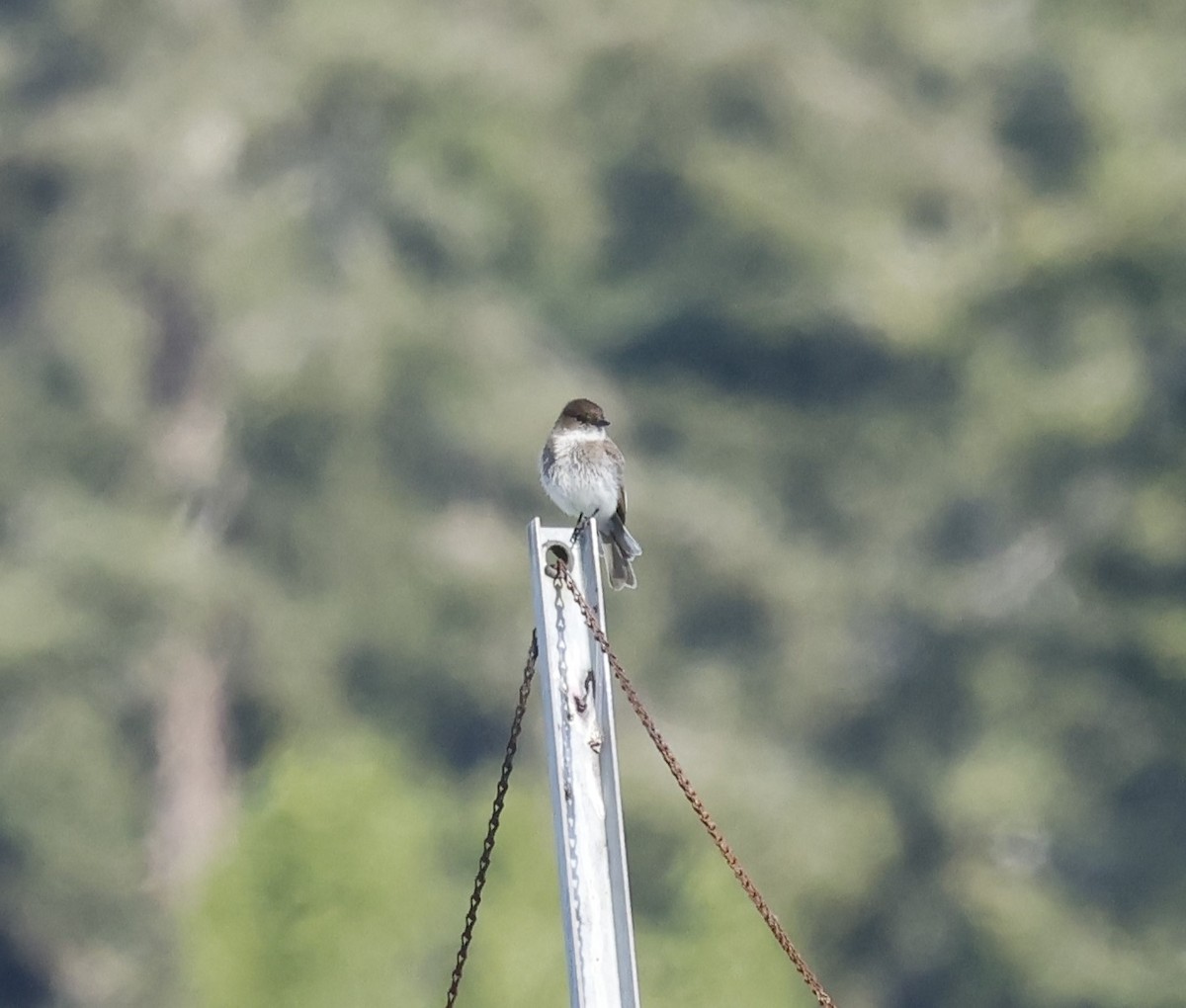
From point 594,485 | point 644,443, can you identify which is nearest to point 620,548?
point 594,485

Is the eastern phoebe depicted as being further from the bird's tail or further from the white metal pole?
the white metal pole

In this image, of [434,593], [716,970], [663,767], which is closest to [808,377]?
[434,593]

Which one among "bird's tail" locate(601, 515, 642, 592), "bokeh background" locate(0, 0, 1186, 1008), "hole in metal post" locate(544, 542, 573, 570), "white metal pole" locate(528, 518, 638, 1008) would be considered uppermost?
"bokeh background" locate(0, 0, 1186, 1008)

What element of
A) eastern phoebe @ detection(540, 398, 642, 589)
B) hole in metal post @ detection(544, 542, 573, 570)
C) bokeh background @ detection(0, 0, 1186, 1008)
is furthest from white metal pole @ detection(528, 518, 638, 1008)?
bokeh background @ detection(0, 0, 1186, 1008)

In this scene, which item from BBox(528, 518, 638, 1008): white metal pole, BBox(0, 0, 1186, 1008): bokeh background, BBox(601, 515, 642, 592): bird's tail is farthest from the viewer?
BBox(0, 0, 1186, 1008): bokeh background

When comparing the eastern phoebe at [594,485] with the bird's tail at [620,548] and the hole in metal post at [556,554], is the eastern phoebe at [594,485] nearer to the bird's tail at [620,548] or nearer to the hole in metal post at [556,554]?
the bird's tail at [620,548]

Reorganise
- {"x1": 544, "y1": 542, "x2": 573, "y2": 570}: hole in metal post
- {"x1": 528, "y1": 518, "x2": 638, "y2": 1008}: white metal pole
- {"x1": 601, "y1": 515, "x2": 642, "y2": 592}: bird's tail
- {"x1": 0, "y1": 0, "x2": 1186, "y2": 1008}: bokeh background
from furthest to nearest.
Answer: {"x1": 0, "y1": 0, "x2": 1186, "y2": 1008}: bokeh background < {"x1": 601, "y1": 515, "x2": 642, "y2": 592}: bird's tail < {"x1": 544, "y1": 542, "x2": 573, "y2": 570}: hole in metal post < {"x1": 528, "y1": 518, "x2": 638, "y2": 1008}: white metal pole

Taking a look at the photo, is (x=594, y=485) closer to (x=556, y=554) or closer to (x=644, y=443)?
(x=556, y=554)
